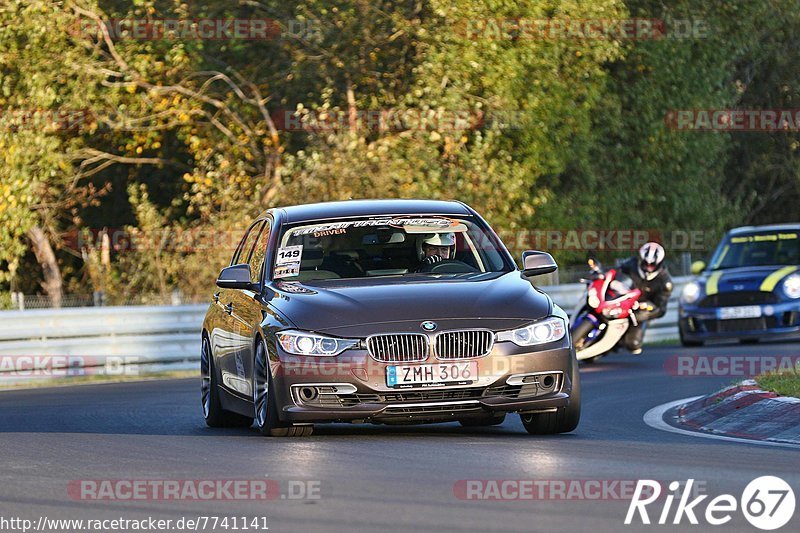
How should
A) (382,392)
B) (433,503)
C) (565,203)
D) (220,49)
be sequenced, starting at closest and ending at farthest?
(433,503) < (382,392) < (220,49) < (565,203)

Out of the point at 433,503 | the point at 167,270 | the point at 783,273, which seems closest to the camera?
the point at 433,503

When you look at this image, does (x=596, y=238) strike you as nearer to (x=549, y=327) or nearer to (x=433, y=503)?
(x=549, y=327)

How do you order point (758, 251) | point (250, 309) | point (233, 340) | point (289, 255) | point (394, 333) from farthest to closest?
point (758, 251)
point (233, 340)
point (289, 255)
point (250, 309)
point (394, 333)

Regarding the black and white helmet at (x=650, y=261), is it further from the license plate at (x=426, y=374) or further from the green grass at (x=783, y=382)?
the license plate at (x=426, y=374)

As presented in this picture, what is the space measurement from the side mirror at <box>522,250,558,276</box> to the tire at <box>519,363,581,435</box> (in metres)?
0.79

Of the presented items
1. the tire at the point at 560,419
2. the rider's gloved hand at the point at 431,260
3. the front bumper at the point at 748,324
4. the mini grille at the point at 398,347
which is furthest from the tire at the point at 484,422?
the front bumper at the point at 748,324

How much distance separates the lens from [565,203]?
116ft

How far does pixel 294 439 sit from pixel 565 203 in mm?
24744

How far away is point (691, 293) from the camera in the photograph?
24.4m

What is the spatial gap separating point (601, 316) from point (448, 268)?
9133 millimetres

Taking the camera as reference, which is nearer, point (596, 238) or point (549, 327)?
point (549, 327)

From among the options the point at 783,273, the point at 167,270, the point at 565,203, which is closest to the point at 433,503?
the point at 783,273

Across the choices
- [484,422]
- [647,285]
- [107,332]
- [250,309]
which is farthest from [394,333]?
[107,332]

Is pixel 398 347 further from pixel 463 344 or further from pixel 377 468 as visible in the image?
pixel 377 468
